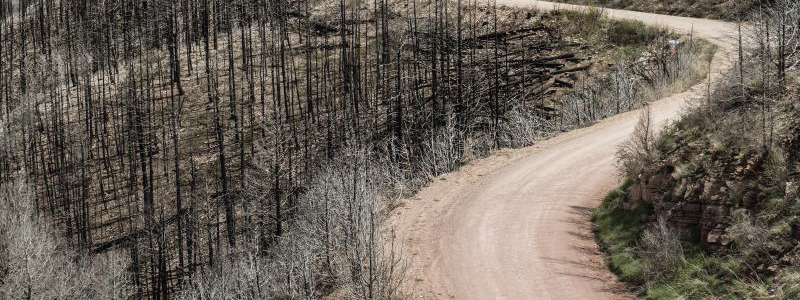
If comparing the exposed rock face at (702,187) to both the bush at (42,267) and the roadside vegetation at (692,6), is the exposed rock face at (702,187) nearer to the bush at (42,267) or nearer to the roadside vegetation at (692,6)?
the bush at (42,267)

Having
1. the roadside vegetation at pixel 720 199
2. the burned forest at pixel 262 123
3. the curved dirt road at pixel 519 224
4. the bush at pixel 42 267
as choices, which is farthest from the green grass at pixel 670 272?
the bush at pixel 42 267

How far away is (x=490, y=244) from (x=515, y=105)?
21.3 m

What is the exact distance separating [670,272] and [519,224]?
5.01 metres

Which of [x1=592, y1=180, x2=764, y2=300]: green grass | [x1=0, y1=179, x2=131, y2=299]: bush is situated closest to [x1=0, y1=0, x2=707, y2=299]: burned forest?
[x1=0, y1=179, x2=131, y2=299]: bush

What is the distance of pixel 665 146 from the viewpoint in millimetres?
19000

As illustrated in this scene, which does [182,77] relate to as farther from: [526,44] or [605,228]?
[605,228]

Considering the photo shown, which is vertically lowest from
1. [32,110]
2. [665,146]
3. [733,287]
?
[32,110]

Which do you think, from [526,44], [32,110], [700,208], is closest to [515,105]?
[526,44]

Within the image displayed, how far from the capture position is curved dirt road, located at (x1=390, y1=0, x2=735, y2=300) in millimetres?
16344

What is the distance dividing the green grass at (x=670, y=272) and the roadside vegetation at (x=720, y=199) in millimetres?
23

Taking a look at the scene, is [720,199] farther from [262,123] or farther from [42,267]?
[262,123]

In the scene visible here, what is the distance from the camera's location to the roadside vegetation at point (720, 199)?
46.4 feet

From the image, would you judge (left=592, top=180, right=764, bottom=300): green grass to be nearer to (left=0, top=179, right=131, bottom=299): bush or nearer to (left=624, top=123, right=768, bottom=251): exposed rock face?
(left=624, top=123, right=768, bottom=251): exposed rock face

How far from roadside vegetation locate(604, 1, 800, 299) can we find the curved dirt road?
87cm
